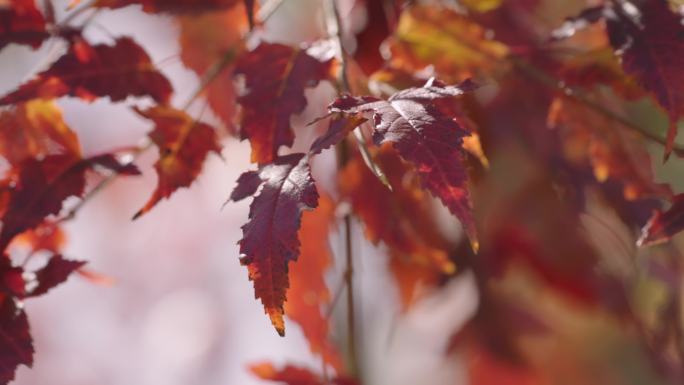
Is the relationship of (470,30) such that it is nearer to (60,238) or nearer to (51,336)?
(60,238)

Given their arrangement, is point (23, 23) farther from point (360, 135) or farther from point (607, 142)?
point (607, 142)

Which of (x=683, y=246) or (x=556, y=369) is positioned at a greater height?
(x=683, y=246)

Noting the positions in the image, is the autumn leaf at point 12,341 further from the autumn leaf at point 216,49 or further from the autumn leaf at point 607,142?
the autumn leaf at point 607,142

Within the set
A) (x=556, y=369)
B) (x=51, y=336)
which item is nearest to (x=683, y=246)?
(x=556, y=369)

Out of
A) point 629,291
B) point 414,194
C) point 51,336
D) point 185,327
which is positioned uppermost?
point 414,194

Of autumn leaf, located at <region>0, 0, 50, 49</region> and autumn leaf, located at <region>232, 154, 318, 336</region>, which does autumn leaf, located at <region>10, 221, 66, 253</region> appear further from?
autumn leaf, located at <region>232, 154, 318, 336</region>

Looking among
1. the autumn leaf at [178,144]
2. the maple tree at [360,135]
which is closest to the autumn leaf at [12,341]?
Answer: the maple tree at [360,135]
